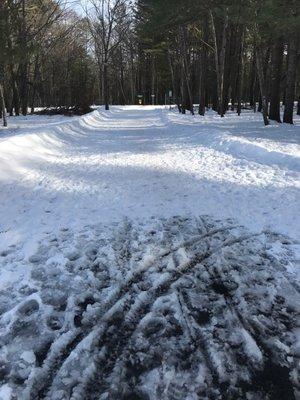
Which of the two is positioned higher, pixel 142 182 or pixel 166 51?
pixel 166 51

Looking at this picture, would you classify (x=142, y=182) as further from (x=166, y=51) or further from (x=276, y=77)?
(x=166, y=51)

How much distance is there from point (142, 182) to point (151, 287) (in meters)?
4.46

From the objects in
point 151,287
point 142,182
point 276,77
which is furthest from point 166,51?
point 151,287

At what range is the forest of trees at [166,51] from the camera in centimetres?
1589

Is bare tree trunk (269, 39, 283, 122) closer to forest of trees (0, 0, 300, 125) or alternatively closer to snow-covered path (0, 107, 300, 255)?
forest of trees (0, 0, 300, 125)

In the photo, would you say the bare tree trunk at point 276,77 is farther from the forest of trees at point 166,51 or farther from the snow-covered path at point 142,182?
the snow-covered path at point 142,182

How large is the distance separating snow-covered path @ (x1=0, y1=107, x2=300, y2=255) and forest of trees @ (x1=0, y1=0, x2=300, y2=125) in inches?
205

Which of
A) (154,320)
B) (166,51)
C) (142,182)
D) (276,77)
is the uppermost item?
(166,51)

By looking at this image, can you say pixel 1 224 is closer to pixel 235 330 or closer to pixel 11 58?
pixel 235 330

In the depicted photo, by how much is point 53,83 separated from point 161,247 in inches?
2056

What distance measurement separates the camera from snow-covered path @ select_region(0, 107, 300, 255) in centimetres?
616

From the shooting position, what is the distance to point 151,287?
397 centimetres

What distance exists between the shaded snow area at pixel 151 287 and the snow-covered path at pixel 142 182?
1.9 inches

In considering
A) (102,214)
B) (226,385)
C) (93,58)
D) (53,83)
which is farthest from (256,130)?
(93,58)
